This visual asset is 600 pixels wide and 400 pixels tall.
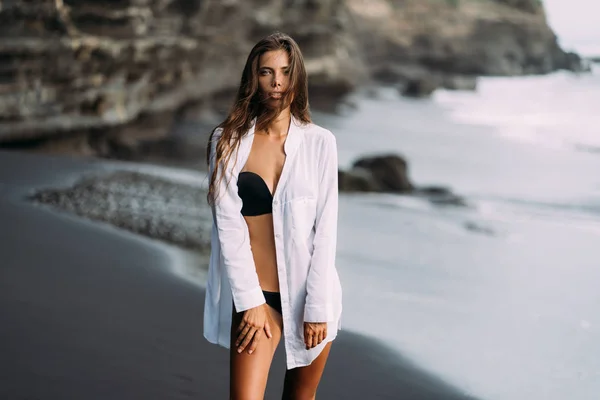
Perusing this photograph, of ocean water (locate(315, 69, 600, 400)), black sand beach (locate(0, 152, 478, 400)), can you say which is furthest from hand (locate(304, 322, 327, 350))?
ocean water (locate(315, 69, 600, 400))

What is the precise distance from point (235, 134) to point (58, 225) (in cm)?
322

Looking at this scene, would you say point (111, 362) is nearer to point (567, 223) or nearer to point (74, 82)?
point (567, 223)

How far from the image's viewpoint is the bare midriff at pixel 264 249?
149cm

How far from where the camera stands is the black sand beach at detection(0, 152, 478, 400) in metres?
2.42

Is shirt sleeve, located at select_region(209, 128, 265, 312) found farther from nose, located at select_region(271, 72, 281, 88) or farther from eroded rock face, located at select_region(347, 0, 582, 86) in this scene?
eroded rock face, located at select_region(347, 0, 582, 86)

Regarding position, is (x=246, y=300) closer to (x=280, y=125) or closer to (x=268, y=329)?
(x=268, y=329)

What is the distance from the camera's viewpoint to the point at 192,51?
385 inches

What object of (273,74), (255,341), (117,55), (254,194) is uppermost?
(273,74)

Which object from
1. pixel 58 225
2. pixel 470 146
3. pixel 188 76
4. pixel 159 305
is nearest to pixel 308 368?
pixel 159 305

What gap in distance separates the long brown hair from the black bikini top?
0.06 meters

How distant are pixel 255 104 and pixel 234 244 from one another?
0.30 m

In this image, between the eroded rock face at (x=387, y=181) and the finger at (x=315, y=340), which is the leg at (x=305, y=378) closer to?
the finger at (x=315, y=340)

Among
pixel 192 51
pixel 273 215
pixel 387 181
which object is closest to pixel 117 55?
pixel 192 51

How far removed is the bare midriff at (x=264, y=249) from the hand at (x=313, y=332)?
0.11 meters
